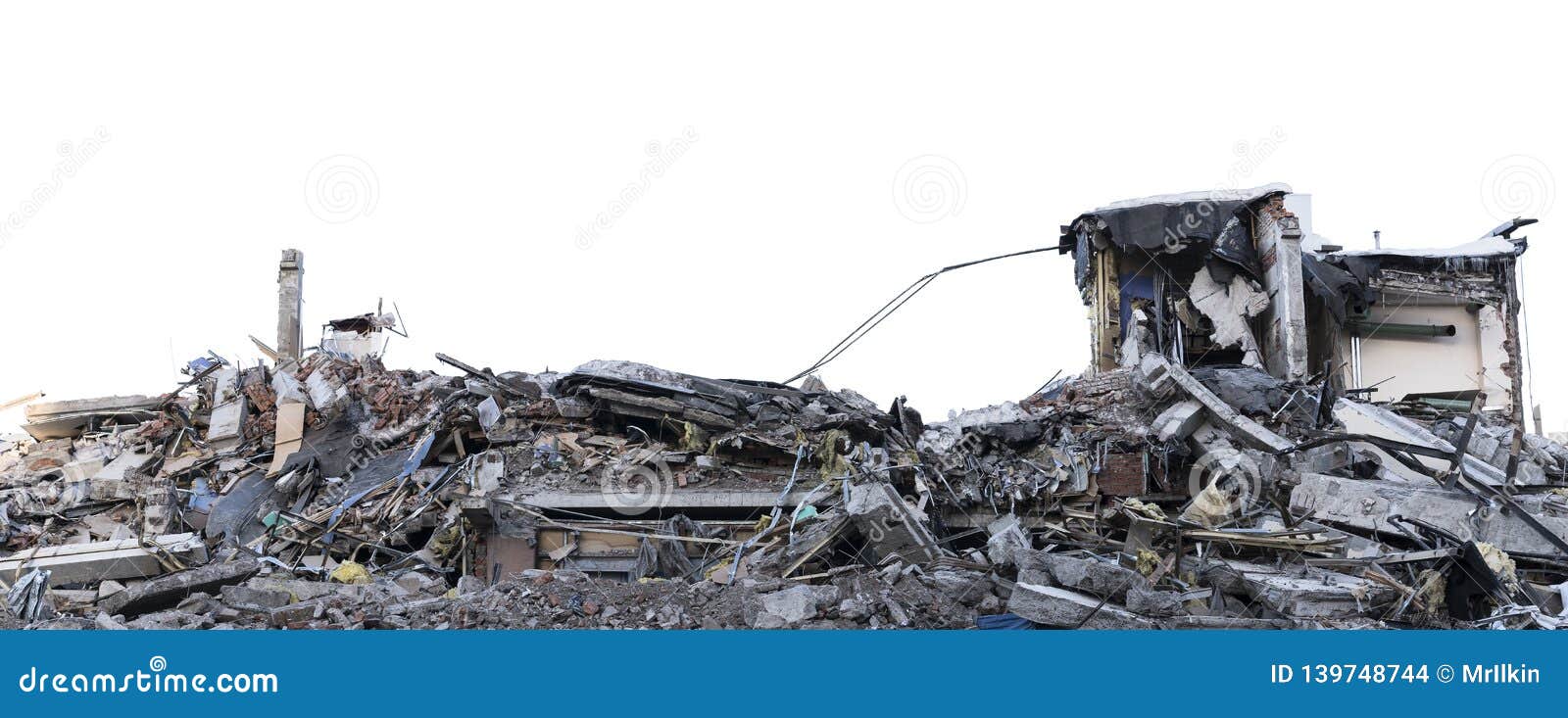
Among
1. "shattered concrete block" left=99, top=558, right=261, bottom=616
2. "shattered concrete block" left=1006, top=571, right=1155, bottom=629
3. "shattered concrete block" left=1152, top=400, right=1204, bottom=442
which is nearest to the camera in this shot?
"shattered concrete block" left=1006, top=571, right=1155, bottom=629

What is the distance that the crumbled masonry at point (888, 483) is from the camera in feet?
25.2

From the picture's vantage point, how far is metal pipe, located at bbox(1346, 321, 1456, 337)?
59.4 feet

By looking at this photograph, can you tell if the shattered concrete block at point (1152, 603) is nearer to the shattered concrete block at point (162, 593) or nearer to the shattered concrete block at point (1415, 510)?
the shattered concrete block at point (1415, 510)

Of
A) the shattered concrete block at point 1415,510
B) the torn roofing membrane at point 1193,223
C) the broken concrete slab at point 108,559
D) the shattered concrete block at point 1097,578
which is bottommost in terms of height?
the broken concrete slab at point 108,559

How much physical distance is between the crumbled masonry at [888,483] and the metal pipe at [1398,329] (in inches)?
2.0

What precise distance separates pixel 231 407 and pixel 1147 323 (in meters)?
13.2

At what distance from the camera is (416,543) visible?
11969 millimetres

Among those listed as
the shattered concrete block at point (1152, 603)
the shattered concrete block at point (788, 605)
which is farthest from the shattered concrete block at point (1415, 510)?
the shattered concrete block at point (788, 605)

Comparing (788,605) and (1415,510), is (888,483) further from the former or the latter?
(1415,510)

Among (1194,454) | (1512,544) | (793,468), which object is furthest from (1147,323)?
(1512,544)

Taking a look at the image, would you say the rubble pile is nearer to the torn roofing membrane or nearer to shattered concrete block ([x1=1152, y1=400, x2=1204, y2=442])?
shattered concrete block ([x1=1152, y1=400, x2=1204, y2=442])

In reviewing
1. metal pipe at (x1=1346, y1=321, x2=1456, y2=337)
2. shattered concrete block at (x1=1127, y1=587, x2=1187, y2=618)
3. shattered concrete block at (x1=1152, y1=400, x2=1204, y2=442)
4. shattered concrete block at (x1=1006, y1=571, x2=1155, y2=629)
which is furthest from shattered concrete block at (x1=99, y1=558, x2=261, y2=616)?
metal pipe at (x1=1346, y1=321, x2=1456, y2=337)

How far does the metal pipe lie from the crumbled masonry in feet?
0.16

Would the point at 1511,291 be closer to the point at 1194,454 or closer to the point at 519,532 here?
the point at 1194,454
